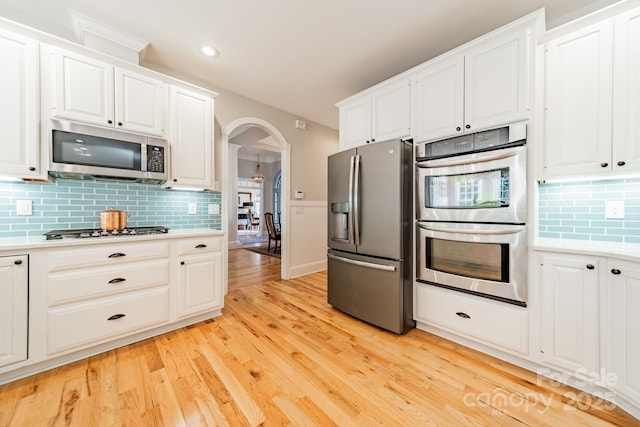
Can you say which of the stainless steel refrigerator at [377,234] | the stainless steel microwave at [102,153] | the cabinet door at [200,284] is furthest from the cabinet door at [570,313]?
the stainless steel microwave at [102,153]

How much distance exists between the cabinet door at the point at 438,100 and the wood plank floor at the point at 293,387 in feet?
6.01

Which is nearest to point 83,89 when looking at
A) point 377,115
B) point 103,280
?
point 103,280

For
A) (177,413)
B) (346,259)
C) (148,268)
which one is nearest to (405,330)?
(346,259)

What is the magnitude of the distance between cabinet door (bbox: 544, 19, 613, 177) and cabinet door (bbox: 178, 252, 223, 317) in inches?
117

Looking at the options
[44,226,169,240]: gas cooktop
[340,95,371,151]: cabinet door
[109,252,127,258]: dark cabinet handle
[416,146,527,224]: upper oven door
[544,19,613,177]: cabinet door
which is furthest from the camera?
[340,95,371,151]: cabinet door

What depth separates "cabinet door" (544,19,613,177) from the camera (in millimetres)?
1588

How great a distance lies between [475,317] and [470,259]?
45cm

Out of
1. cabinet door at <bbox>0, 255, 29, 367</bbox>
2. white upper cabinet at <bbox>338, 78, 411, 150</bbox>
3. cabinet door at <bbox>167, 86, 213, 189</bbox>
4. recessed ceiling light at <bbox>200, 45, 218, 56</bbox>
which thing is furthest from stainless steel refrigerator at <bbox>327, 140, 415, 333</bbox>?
cabinet door at <bbox>0, 255, 29, 367</bbox>

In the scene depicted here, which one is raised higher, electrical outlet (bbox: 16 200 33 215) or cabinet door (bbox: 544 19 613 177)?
cabinet door (bbox: 544 19 613 177)

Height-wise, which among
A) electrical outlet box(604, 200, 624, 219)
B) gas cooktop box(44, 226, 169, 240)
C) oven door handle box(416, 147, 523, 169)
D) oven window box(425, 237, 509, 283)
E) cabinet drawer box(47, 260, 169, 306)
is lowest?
cabinet drawer box(47, 260, 169, 306)

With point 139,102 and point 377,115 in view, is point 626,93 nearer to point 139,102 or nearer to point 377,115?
point 377,115

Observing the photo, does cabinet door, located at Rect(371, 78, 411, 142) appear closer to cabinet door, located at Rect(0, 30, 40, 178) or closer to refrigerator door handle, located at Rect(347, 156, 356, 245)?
refrigerator door handle, located at Rect(347, 156, 356, 245)

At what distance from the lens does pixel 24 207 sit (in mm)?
1928

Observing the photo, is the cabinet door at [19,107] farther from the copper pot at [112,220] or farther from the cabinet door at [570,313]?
the cabinet door at [570,313]
